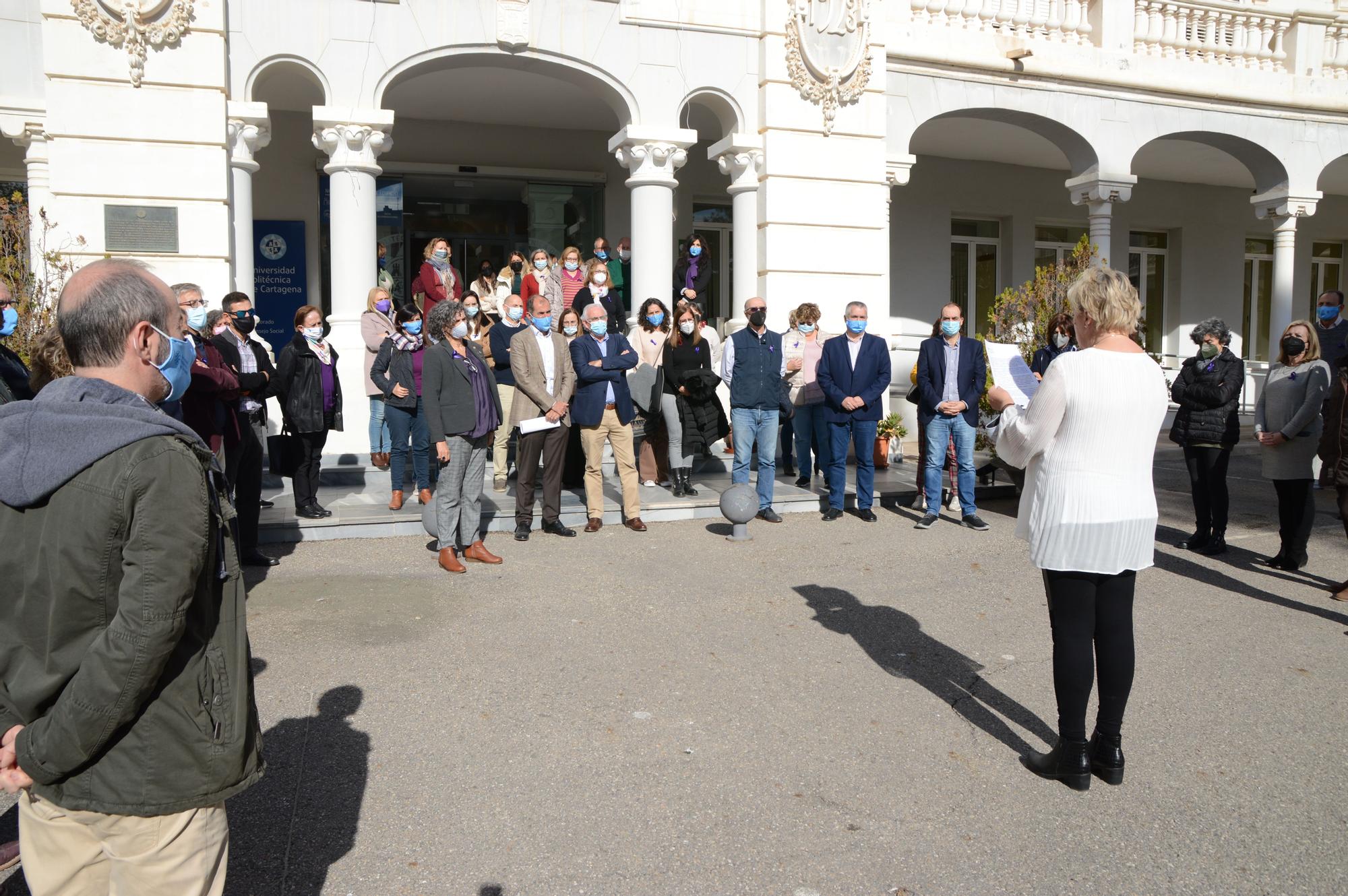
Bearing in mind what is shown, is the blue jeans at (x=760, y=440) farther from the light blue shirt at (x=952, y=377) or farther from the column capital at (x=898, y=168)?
the column capital at (x=898, y=168)

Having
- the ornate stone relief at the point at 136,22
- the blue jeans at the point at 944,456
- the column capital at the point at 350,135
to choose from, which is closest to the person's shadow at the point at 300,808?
the blue jeans at the point at 944,456

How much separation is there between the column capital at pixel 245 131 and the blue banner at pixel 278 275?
4241mm

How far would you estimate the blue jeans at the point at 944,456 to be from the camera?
930 cm

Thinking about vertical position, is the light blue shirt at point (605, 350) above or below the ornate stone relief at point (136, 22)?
below

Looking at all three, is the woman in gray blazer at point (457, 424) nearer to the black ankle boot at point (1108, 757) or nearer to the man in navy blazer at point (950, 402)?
the man in navy blazer at point (950, 402)

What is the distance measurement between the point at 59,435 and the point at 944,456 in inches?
326

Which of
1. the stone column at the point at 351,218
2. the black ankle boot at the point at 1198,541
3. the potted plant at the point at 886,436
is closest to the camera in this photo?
the black ankle boot at the point at 1198,541

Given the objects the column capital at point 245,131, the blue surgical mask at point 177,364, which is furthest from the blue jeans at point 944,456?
the blue surgical mask at point 177,364

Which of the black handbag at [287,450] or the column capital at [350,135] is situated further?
the column capital at [350,135]

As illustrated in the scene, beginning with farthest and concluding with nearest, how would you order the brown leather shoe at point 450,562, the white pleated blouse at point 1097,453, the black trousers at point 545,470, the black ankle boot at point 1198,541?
1. the black trousers at point 545,470
2. the black ankle boot at point 1198,541
3. the brown leather shoe at point 450,562
4. the white pleated blouse at point 1097,453

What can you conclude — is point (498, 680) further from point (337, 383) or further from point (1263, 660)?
point (337, 383)

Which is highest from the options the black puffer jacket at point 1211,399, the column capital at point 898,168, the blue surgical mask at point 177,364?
the column capital at point 898,168

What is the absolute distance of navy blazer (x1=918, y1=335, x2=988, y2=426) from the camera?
30.4ft

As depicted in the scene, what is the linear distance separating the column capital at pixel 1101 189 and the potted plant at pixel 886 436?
5.71m
